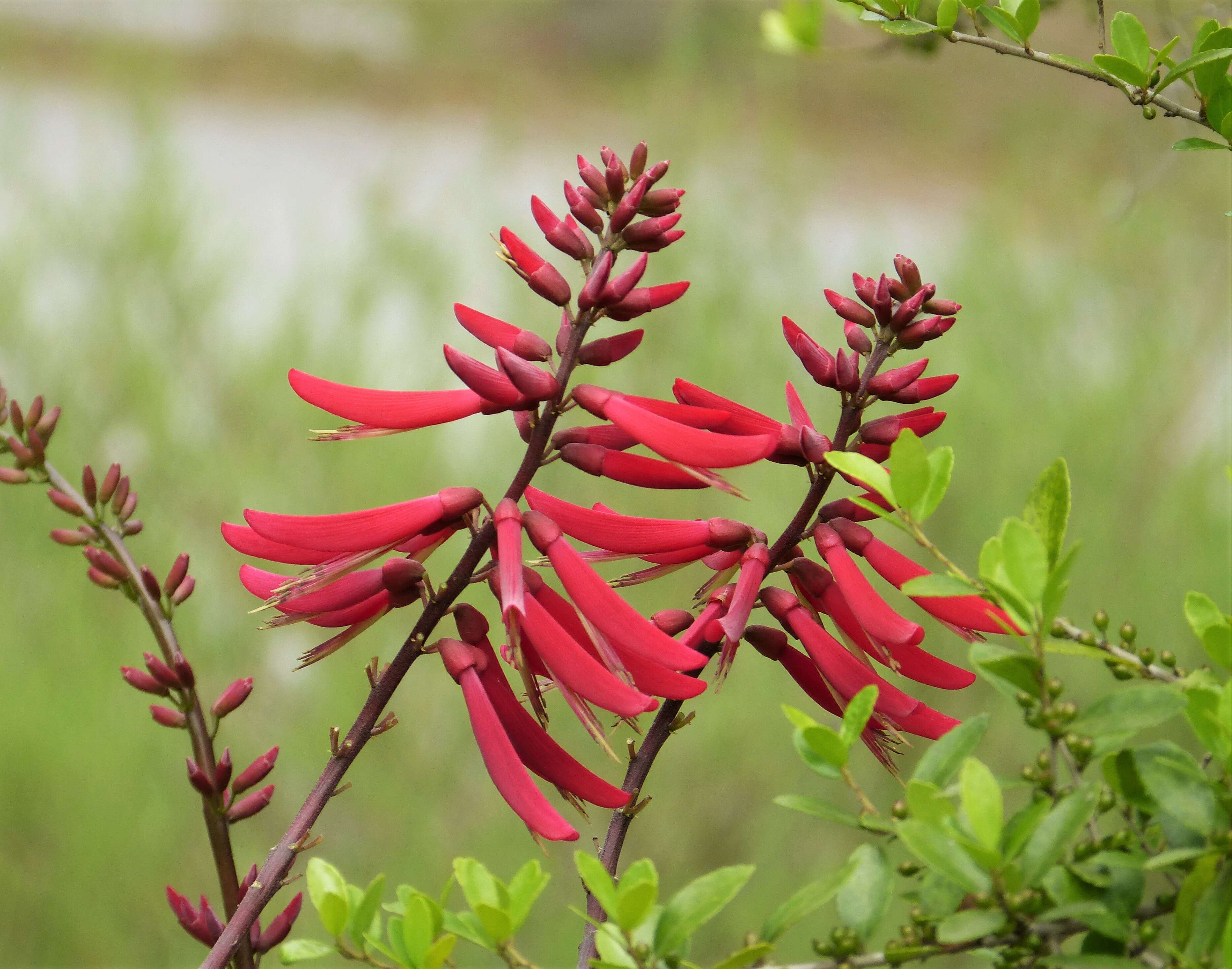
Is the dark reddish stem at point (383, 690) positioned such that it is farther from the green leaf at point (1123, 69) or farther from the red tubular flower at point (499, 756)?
the green leaf at point (1123, 69)

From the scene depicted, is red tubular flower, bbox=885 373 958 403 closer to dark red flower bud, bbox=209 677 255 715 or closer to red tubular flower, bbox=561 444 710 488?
red tubular flower, bbox=561 444 710 488

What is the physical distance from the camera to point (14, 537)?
167 cm

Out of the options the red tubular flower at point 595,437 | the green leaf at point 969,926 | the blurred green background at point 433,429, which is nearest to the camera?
the green leaf at point 969,926

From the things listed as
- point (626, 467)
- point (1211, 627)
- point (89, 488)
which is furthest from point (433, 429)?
point (1211, 627)

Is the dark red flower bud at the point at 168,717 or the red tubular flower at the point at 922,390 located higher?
the red tubular flower at the point at 922,390

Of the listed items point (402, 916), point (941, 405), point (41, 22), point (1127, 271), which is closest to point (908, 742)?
point (402, 916)

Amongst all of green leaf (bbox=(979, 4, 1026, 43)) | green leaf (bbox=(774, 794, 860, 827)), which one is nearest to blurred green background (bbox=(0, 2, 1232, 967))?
green leaf (bbox=(979, 4, 1026, 43))

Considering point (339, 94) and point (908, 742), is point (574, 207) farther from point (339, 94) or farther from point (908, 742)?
point (339, 94)

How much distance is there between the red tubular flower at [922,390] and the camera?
0.96 ft

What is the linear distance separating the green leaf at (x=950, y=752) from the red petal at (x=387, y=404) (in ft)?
0.49

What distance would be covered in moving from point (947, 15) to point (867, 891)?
0.26 m

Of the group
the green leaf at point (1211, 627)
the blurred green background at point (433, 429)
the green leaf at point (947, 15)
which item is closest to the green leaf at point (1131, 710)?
the green leaf at point (1211, 627)

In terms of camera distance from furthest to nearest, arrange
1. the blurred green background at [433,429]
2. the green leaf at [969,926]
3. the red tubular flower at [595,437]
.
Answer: the blurred green background at [433,429]
the red tubular flower at [595,437]
the green leaf at [969,926]

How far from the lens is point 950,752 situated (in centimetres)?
23
